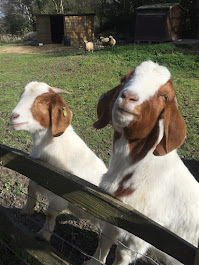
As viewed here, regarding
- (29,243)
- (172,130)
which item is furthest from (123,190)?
(29,243)

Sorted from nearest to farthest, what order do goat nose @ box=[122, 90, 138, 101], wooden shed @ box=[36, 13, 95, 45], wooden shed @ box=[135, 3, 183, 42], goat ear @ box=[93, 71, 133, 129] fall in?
goat nose @ box=[122, 90, 138, 101] < goat ear @ box=[93, 71, 133, 129] < wooden shed @ box=[135, 3, 183, 42] < wooden shed @ box=[36, 13, 95, 45]

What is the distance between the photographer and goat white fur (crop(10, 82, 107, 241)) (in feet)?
7.59

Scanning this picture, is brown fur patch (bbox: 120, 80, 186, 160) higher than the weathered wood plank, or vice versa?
brown fur patch (bbox: 120, 80, 186, 160)

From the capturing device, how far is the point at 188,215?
187 centimetres

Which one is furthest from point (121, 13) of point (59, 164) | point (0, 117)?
point (59, 164)

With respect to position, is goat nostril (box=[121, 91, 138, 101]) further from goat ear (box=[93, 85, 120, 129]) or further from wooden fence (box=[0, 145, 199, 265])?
wooden fence (box=[0, 145, 199, 265])

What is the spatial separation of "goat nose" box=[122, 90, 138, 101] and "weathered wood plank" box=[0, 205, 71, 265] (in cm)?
158

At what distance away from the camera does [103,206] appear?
4.66ft

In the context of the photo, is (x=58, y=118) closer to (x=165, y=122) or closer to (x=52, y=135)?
(x=52, y=135)

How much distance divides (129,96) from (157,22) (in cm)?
1916

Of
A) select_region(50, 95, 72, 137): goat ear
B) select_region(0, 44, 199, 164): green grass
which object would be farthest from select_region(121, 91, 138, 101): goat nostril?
select_region(0, 44, 199, 164): green grass

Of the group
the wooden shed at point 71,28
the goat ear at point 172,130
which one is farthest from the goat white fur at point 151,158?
the wooden shed at point 71,28

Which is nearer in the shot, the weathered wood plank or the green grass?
the weathered wood plank

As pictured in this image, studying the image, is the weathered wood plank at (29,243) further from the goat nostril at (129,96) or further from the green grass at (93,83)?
the green grass at (93,83)
